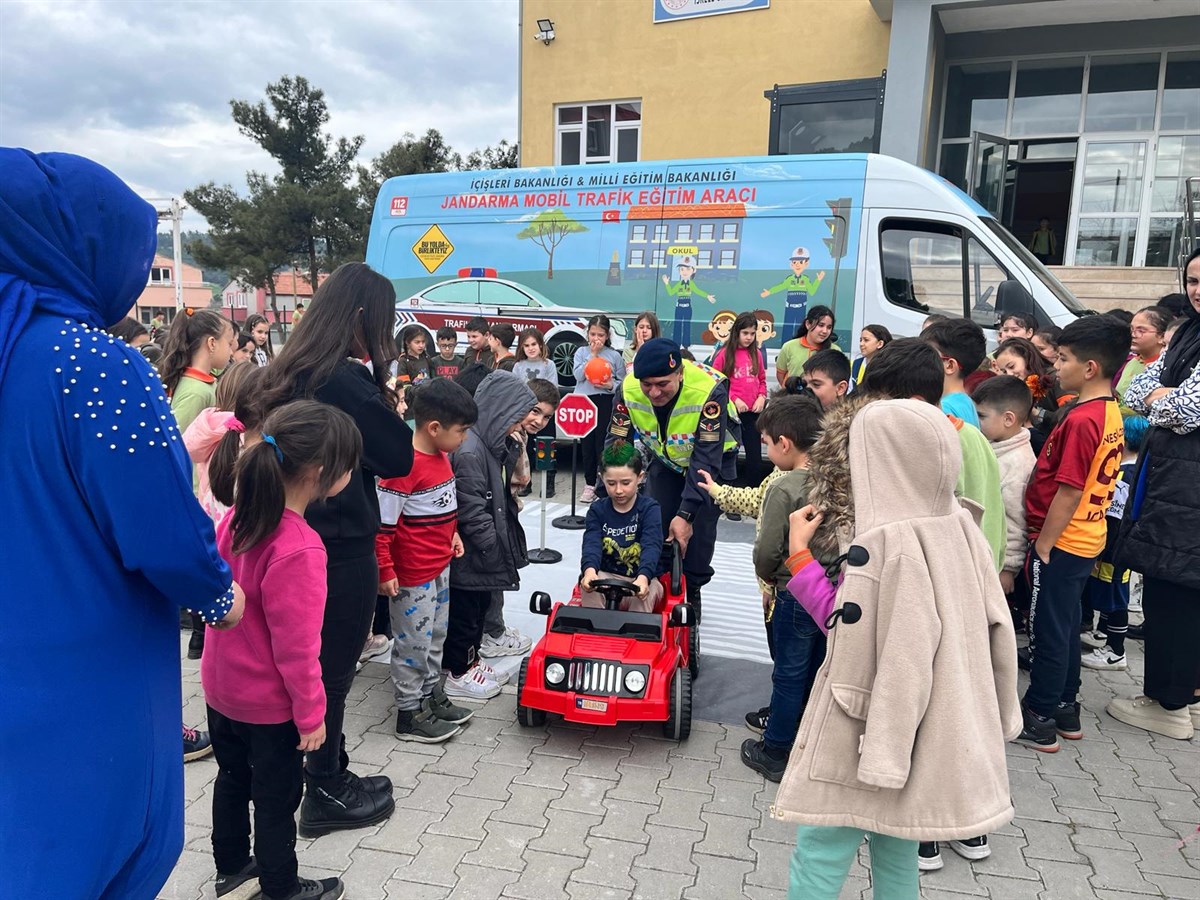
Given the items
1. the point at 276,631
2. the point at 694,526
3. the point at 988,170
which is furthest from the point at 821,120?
the point at 276,631

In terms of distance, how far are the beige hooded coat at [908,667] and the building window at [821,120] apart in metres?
11.9

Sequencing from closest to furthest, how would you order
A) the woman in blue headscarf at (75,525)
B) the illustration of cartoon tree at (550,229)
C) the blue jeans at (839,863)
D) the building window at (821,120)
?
the woman in blue headscarf at (75,525) → the blue jeans at (839,863) → the illustration of cartoon tree at (550,229) → the building window at (821,120)

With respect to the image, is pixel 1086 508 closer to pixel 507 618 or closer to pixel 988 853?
pixel 988 853

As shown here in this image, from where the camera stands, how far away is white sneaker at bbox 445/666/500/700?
4.00 metres

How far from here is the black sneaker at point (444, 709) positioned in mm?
3682

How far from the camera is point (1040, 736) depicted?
12.1 feet

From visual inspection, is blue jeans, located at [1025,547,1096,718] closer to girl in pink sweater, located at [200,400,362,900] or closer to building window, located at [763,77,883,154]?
girl in pink sweater, located at [200,400,362,900]

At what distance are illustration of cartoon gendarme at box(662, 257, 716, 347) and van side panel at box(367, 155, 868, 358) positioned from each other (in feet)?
0.03

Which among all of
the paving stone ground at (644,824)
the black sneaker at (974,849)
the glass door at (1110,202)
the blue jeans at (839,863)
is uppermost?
the glass door at (1110,202)

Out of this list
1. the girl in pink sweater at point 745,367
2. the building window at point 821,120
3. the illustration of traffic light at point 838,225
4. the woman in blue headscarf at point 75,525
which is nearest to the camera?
the woman in blue headscarf at point 75,525

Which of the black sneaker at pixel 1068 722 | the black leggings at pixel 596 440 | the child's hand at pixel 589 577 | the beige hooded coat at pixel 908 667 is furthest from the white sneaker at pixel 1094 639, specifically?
the black leggings at pixel 596 440

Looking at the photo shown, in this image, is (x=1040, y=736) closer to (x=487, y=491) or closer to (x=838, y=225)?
(x=487, y=491)

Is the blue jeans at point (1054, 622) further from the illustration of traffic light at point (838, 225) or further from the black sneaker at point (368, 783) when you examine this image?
the illustration of traffic light at point (838, 225)

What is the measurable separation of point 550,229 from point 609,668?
633 cm
